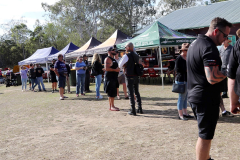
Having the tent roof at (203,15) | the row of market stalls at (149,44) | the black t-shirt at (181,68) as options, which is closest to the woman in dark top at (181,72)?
the black t-shirt at (181,68)

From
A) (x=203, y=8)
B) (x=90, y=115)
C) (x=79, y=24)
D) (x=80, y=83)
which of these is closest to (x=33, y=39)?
(x=79, y=24)

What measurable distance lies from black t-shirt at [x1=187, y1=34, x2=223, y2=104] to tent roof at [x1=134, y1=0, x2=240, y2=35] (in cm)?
1928

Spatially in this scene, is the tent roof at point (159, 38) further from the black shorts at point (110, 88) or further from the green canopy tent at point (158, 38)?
the black shorts at point (110, 88)

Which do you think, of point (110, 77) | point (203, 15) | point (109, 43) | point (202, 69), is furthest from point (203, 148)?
point (203, 15)

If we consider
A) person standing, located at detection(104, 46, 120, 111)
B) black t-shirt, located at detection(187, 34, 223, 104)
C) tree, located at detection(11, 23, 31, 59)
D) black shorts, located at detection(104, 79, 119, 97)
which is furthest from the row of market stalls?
tree, located at detection(11, 23, 31, 59)

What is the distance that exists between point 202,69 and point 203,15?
75.5 ft

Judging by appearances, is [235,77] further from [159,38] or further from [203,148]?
[159,38]

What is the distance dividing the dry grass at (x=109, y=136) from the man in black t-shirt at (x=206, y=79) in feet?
3.49

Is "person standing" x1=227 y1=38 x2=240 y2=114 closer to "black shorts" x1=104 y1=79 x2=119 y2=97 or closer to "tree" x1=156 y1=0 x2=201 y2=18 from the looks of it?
"black shorts" x1=104 y1=79 x2=119 y2=97

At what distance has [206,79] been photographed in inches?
105

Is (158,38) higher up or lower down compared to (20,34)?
lower down

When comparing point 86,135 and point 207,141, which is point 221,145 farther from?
point 86,135

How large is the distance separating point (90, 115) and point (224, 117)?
3617 mm

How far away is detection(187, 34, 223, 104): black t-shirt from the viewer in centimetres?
255
